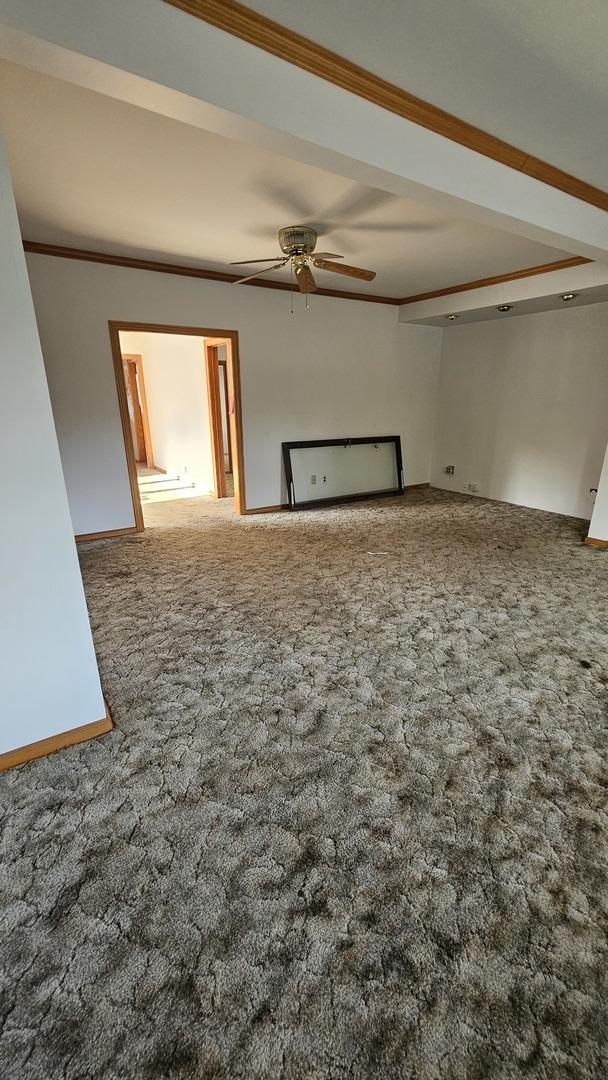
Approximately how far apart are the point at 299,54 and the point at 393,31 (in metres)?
0.30

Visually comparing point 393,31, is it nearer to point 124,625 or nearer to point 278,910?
point 278,910

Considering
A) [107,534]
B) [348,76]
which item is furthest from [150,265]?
[348,76]

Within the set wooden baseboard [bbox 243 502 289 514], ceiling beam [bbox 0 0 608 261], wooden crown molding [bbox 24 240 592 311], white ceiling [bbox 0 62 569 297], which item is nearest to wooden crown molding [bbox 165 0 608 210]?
ceiling beam [bbox 0 0 608 261]

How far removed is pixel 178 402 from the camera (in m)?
6.74

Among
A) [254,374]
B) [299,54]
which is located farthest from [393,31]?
[254,374]

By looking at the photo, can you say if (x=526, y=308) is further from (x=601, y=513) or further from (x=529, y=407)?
(x=601, y=513)

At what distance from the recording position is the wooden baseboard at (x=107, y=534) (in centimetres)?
434

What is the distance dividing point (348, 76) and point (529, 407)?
462cm

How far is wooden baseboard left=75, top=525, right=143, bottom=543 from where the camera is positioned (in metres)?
4.34

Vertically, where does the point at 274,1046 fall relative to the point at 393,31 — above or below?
below

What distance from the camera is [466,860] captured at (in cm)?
138

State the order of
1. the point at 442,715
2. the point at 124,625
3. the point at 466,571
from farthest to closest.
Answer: the point at 466,571 → the point at 124,625 → the point at 442,715

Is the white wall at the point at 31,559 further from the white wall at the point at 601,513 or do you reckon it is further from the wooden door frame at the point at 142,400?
the wooden door frame at the point at 142,400

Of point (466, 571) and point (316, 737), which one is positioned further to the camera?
point (466, 571)
